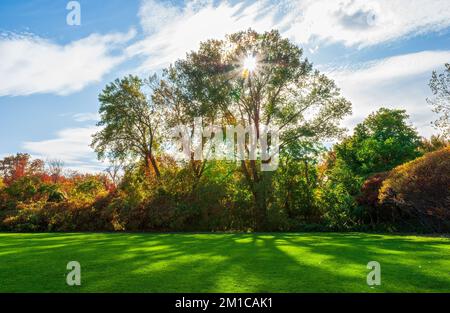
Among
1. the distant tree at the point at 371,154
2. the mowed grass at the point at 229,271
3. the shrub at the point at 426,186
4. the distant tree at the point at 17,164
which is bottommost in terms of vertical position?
the mowed grass at the point at 229,271

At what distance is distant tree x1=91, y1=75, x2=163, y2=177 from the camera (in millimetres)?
33594

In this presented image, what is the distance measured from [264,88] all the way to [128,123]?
1295 centimetres

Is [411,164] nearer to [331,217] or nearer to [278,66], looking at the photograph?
[331,217]

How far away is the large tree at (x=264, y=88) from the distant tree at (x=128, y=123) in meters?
7.54

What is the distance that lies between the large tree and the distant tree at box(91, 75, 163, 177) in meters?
7.54

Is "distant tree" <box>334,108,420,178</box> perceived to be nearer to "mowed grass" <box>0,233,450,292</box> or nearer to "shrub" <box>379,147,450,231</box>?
"shrub" <box>379,147,450,231</box>

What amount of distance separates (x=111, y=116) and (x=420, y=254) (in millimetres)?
28418

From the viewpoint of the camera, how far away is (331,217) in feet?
84.1

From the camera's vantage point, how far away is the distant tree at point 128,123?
110 ft

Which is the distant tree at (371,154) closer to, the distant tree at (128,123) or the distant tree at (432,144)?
the distant tree at (432,144)

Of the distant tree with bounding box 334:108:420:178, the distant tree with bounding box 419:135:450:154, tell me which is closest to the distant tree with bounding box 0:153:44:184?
the distant tree with bounding box 334:108:420:178

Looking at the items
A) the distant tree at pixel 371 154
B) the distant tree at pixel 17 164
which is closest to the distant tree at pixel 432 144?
the distant tree at pixel 371 154

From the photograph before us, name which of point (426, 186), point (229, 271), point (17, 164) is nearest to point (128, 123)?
point (426, 186)

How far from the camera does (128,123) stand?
111 feet
